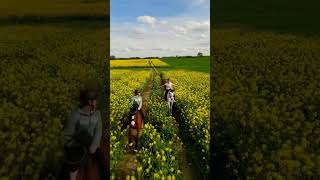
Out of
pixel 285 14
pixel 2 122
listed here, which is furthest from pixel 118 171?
pixel 285 14

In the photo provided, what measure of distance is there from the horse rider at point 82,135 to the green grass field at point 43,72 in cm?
58

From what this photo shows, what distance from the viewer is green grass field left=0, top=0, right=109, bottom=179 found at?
275 inches

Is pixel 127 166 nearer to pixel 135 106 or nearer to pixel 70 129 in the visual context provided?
pixel 135 106

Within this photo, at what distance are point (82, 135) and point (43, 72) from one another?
6.80m

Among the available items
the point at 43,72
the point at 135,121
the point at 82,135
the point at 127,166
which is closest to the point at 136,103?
the point at 135,121

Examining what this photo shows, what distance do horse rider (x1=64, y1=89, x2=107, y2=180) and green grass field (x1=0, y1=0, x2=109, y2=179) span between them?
58 cm

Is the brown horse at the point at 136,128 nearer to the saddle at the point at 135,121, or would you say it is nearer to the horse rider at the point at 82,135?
the saddle at the point at 135,121

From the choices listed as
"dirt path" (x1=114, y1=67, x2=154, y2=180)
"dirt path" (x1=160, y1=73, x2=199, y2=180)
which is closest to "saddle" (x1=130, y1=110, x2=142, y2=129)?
"dirt path" (x1=114, y1=67, x2=154, y2=180)

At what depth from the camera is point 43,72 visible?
41.3ft

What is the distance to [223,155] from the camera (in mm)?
9039

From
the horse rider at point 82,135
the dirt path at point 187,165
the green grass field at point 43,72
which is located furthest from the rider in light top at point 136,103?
the horse rider at point 82,135

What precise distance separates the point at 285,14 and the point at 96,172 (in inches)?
737

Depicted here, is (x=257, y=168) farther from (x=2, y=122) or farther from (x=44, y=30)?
(x=44, y=30)

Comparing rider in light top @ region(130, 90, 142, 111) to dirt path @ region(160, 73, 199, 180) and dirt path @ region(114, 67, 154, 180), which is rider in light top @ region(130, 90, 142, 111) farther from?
dirt path @ region(160, 73, 199, 180)
